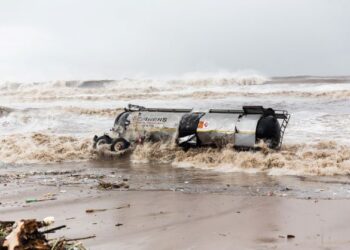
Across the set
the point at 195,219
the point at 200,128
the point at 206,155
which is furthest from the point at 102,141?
the point at 195,219

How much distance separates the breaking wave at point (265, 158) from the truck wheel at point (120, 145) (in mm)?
501

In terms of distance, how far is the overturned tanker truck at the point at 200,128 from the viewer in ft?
50.9

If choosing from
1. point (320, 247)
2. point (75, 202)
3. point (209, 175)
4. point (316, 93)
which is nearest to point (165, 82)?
point (316, 93)

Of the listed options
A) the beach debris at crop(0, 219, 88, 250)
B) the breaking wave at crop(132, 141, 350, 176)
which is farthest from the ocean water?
the beach debris at crop(0, 219, 88, 250)

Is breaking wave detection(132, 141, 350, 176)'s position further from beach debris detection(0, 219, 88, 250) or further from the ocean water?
beach debris detection(0, 219, 88, 250)

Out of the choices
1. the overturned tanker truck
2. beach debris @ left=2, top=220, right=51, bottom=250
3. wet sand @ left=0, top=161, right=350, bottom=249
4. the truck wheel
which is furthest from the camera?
the truck wheel

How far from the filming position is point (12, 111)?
32812 mm

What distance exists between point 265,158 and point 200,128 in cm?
297

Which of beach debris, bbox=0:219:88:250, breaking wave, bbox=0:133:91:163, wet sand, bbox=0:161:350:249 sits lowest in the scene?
breaking wave, bbox=0:133:91:163

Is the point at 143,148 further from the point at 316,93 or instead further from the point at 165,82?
the point at 165,82

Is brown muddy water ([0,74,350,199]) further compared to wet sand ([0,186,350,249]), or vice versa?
brown muddy water ([0,74,350,199])

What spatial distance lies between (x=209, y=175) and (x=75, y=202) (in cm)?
464

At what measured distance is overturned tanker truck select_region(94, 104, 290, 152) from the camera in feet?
50.9

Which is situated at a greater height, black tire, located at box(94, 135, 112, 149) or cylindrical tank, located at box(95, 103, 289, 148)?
cylindrical tank, located at box(95, 103, 289, 148)
